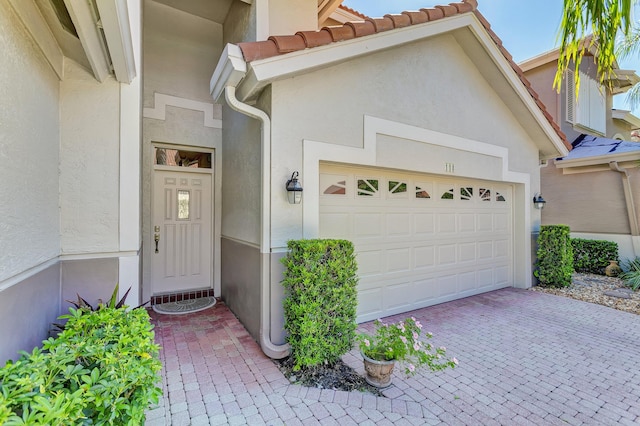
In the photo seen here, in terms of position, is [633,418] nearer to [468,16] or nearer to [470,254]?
[470,254]

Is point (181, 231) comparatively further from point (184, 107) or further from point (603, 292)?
point (603, 292)

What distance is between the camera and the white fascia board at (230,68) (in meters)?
3.72

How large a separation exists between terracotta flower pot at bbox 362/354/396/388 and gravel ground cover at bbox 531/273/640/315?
6.14 m

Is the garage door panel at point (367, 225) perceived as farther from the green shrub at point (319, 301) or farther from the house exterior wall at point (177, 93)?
the house exterior wall at point (177, 93)

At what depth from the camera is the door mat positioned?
5.72 metres

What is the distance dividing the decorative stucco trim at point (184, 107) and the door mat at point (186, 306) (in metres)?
3.78

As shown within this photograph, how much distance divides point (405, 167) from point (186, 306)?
16.7ft

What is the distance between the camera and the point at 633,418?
296 cm

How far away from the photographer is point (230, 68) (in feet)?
12.4

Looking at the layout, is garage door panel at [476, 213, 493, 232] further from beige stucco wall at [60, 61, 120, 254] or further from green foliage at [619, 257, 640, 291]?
beige stucco wall at [60, 61, 120, 254]

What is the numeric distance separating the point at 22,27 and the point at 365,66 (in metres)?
4.15

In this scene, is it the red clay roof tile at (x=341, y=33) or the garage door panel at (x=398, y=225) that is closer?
the red clay roof tile at (x=341, y=33)

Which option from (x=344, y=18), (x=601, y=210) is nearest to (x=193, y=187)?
(x=344, y=18)

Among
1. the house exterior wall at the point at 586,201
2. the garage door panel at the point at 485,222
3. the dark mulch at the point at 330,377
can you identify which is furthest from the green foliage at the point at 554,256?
the dark mulch at the point at 330,377
